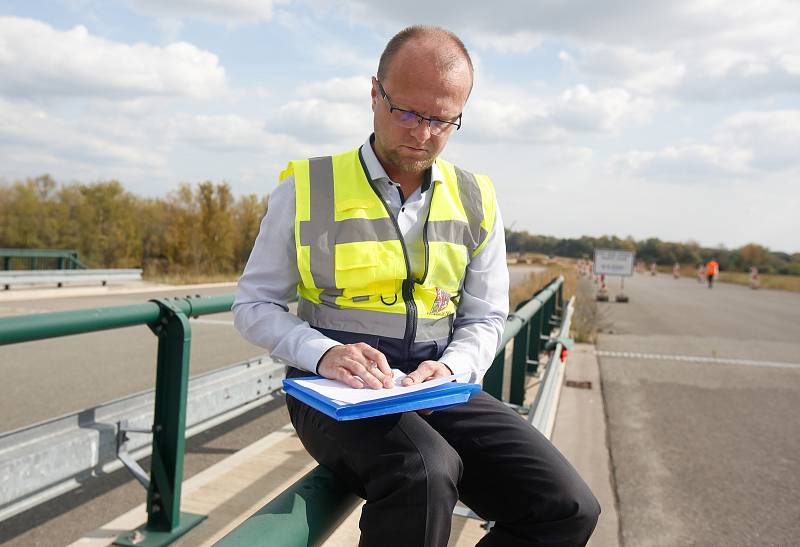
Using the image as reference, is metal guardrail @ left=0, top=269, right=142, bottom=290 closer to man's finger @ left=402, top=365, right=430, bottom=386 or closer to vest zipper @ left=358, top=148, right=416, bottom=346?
vest zipper @ left=358, top=148, right=416, bottom=346

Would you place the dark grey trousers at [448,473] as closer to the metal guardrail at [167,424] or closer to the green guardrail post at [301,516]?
the green guardrail post at [301,516]

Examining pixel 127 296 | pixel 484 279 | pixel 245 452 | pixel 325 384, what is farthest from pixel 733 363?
pixel 127 296

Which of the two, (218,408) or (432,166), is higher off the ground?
(432,166)

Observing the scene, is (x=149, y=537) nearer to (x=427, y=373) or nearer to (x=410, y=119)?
(x=427, y=373)

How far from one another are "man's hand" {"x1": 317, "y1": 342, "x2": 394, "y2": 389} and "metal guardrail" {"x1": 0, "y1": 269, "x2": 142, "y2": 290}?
1567cm

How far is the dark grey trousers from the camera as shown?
5.01 feet

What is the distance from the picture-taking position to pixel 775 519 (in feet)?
13.9

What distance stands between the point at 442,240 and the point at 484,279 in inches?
9.6

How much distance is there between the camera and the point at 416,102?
2041mm

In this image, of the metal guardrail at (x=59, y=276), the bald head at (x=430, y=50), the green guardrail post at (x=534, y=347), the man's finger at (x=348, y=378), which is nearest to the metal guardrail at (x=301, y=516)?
the man's finger at (x=348, y=378)

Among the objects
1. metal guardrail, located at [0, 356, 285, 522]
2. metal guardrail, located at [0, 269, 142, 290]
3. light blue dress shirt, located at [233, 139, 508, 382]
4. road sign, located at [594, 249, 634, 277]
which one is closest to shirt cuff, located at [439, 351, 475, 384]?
light blue dress shirt, located at [233, 139, 508, 382]

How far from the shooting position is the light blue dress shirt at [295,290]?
199 centimetres

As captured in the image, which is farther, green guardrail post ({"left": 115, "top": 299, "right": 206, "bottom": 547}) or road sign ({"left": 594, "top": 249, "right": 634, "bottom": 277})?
road sign ({"left": 594, "top": 249, "right": 634, "bottom": 277})

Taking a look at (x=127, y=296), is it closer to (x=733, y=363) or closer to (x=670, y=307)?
(x=733, y=363)
